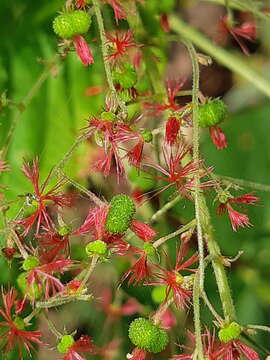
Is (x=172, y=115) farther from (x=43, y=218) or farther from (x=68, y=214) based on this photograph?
(x=68, y=214)

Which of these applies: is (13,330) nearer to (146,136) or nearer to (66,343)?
(66,343)

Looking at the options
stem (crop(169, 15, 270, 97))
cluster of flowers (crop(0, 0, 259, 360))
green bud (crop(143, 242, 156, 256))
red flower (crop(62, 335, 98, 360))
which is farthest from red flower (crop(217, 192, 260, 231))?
stem (crop(169, 15, 270, 97))

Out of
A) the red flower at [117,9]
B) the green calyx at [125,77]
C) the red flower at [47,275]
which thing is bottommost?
the red flower at [47,275]

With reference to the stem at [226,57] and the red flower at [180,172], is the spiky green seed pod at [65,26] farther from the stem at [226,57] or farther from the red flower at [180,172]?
the stem at [226,57]

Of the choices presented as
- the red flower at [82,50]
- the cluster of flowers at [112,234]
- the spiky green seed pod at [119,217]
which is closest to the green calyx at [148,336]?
the cluster of flowers at [112,234]

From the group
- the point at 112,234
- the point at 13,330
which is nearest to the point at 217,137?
the point at 112,234

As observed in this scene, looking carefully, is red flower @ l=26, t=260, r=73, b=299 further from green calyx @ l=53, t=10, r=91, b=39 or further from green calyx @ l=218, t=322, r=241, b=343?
green calyx @ l=53, t=10, r=91, b=39

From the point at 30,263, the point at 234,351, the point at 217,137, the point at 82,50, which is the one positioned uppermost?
the point at 82,50
